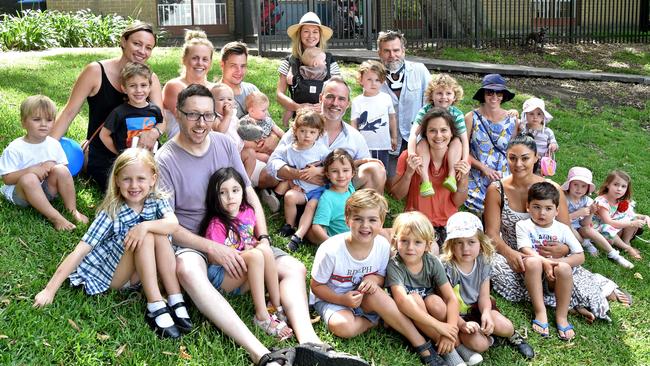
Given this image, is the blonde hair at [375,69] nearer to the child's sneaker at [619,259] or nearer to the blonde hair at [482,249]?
the blonde hair at [482,249]

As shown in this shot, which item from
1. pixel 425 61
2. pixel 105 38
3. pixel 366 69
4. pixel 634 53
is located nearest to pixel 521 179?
pixel 366 69

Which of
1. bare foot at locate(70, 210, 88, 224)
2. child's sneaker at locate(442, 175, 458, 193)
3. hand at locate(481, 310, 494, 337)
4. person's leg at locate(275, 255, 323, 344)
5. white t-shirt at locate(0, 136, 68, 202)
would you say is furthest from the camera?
child's sneaker at locate(442, 175, 458, 193)

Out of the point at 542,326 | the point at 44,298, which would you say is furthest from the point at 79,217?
the point at 542,326

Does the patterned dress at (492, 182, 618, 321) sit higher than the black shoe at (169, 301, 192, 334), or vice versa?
the black shoe at (169, 301, 192, 334)

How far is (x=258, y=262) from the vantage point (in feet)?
14.7

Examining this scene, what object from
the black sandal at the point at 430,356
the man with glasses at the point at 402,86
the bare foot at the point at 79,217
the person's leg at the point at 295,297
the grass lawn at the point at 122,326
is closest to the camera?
the grass lawn at the point at 122,326

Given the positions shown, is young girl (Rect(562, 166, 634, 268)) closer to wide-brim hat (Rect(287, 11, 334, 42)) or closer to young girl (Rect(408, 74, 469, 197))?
young girl (Rect(408, 74, 469, 197))

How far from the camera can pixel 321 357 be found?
4004 millimetres

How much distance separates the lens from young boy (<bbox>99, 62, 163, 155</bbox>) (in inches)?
215

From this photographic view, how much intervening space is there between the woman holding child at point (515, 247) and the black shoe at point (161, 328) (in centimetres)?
259

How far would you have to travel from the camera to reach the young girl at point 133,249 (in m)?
4.20

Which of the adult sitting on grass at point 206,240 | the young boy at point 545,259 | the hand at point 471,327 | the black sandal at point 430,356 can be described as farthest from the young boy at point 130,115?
the young boy at point 545,259

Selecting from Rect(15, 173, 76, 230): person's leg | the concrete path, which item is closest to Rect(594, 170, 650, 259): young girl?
Rect(15, 173, 76, 230): person's leg

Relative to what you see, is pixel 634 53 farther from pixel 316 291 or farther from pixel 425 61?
pixel 316 291
